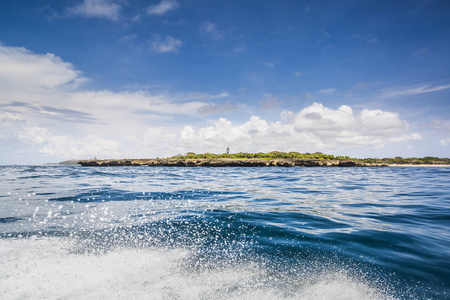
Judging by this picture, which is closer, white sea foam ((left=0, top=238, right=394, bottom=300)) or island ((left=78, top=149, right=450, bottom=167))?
white sea foam ((left=0, top=238, right=394, bottom=300))

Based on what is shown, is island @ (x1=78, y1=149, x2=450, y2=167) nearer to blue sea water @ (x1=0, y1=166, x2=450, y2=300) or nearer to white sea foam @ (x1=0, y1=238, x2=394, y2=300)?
blue sea water @ (x1=0, y1=166, x2=450, y2=300)

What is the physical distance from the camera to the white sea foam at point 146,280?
2.77m

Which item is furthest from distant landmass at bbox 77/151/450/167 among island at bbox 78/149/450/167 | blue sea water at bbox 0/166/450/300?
blue sea water at bbox 0/166/450/300

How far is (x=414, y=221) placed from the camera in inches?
256

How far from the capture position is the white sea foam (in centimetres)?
277

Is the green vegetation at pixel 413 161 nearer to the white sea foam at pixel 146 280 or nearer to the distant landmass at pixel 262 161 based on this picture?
the distant landmass at pixel 262 161

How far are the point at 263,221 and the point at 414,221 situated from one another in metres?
4.55

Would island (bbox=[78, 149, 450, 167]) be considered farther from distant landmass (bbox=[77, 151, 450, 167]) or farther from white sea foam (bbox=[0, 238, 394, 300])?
white sea foam (bbox=[0, 238, 394, 300])

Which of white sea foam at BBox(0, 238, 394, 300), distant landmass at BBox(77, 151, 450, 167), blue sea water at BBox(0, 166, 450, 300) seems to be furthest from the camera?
distant landmass at BBox(77, 151, 450, 167)

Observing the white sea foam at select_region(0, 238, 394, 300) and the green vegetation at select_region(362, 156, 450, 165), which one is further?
the green vegetation at select_region(362, 156, 450, 165)

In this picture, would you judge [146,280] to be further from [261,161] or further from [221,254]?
[261,161]

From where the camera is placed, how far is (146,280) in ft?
10.1

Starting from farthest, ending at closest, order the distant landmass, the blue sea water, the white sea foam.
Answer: the distant landmass, the blue sea water, the white sea foam

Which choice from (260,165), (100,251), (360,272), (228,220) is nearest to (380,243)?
(360,272)
